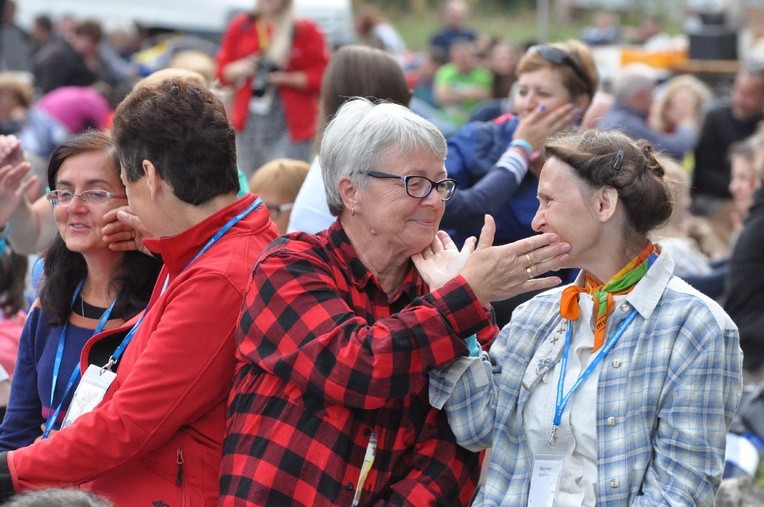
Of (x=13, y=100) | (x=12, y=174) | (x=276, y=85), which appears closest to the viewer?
(x=12, y=174)

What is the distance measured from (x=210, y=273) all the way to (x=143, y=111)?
479 mm

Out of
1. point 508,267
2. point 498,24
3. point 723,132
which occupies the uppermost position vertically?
point 508,267

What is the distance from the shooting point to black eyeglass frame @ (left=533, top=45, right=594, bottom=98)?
14.1ft

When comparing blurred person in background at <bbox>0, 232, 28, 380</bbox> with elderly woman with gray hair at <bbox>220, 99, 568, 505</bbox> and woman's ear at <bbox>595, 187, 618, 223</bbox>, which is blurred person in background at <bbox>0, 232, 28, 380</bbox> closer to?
elderly woman with gray hair at <bbox>220, 99, 568, 505</bbox>

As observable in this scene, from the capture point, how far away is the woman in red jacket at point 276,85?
7.57 meters

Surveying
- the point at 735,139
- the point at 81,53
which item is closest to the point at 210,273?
the point at 735,139

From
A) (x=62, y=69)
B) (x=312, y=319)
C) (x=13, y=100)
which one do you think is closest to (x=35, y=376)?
(x=312, y=319)

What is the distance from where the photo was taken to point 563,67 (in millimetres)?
4320

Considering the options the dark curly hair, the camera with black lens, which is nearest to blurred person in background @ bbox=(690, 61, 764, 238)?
the camera with black lens

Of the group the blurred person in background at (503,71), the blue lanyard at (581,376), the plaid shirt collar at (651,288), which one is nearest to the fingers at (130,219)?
the blue lanyard at (581,376)

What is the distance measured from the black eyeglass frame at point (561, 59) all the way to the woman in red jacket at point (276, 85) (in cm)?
339

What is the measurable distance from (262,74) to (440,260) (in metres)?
4.97

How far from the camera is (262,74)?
297 inches

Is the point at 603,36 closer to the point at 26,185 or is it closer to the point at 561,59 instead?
the point at 561,59
